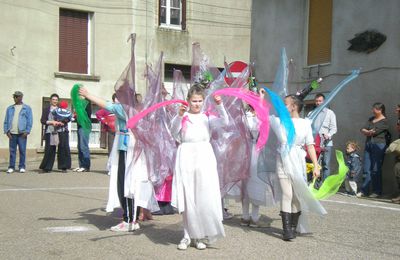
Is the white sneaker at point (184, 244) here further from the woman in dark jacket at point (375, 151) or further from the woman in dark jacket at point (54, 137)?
the woman in dark jacket at point (54, 137)

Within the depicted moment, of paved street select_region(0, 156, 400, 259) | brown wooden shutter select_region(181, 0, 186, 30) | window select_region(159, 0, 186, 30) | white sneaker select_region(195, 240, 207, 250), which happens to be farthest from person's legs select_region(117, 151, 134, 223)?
brown wooden shutter select_region(181, 0, 186, 30)

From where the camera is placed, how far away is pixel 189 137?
647 centimetres

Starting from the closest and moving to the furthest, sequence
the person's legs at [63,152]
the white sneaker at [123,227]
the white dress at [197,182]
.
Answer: the white dress at [197,182]
the white sneaker at [123,227]
the person's legs at [63,152]

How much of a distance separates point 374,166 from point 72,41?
1283 cm

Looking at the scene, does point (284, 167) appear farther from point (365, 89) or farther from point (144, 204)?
point (365, 89)

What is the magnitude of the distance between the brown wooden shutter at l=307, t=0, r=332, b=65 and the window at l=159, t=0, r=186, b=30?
367 inches

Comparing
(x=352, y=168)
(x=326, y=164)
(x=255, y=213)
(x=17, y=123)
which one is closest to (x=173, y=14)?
(x=17, y=123)

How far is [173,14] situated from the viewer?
23.3 m

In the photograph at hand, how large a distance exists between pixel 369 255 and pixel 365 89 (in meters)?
7.25

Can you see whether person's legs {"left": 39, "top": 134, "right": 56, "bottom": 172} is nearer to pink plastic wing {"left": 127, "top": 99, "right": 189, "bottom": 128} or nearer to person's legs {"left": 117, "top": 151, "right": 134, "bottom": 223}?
person's legs {"left": 117, "top": 151, "right": 134, "bottom": 223}

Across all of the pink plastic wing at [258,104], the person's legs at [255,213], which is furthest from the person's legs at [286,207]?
the person's legs at [255,213]

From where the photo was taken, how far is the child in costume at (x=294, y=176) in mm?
7043

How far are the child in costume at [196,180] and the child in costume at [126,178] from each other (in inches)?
33.1

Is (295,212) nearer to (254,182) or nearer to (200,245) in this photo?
(254,182)
